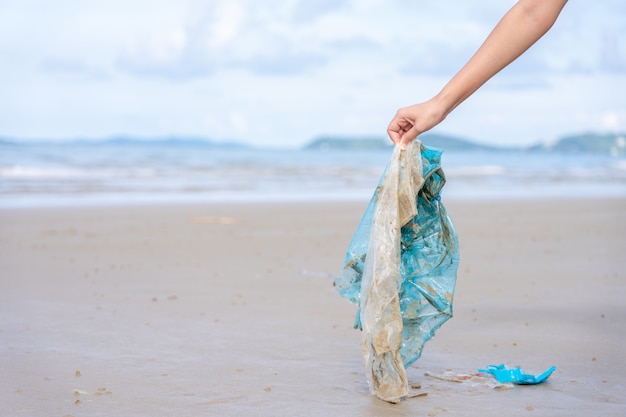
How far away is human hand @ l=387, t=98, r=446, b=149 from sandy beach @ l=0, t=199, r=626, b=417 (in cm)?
143

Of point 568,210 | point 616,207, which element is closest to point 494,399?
point 568,210

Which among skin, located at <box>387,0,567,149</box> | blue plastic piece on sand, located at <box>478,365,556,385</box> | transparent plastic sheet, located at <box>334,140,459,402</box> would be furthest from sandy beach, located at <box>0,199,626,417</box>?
skin, located at <box>387,0,567,149</box>

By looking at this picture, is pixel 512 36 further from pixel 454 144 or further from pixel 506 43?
pixel 454 144

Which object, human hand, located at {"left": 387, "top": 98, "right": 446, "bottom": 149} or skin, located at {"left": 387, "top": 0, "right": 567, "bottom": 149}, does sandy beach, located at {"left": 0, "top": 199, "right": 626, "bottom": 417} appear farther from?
skin, located at {"left": 387, "top": 0, "right": 567, "bottom": 149}

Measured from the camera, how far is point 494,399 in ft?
13.5

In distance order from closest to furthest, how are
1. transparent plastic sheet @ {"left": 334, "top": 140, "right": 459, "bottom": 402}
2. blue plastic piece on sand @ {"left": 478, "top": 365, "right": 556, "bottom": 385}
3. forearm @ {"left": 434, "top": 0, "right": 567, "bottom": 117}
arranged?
1. forearm @ {"left": 434, "top": 0, "right": 567, "bottom": 117}
2. transparent plastic sheet @ {"left": 334, "top": 140, "right": 459, "bottom": 402}
3. blue plastic piece on sand @ {"left": 478, "top": 365, "right": 556, "bottom": 385}

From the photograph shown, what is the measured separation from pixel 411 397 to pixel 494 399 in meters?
0.43

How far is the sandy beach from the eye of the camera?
4.10 m

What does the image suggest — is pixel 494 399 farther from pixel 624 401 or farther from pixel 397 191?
pixel 397 191

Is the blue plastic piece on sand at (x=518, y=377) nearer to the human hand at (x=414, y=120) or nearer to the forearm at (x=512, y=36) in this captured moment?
the human hand at (x=414, y=120)

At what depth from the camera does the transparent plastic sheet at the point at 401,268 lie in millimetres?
3834

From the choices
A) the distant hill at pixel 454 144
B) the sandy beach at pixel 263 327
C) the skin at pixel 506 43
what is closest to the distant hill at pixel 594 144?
the distant hill at pixel 454 144

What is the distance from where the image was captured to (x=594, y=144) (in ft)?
373

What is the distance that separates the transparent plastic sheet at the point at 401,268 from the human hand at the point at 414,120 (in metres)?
0.42
